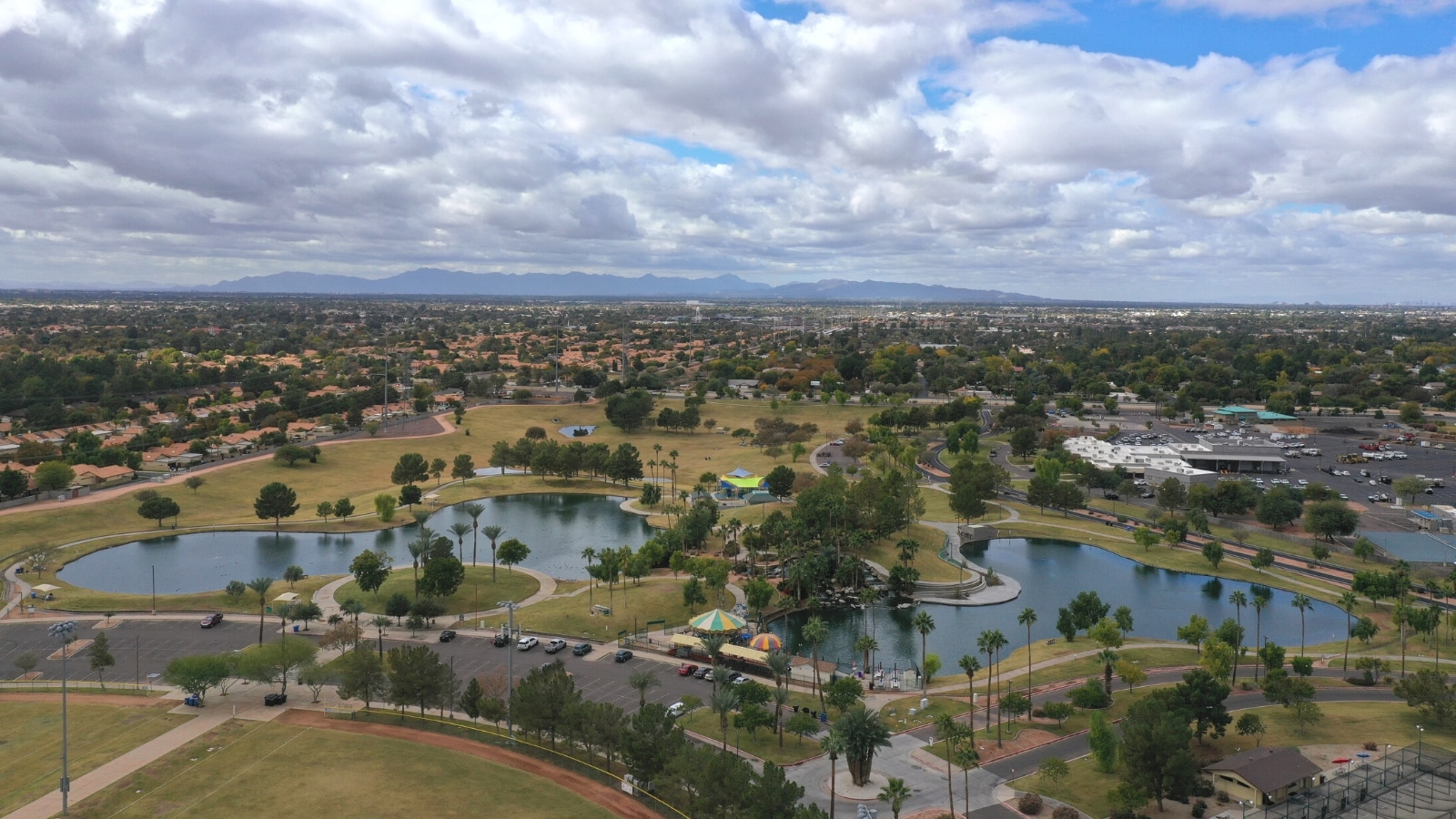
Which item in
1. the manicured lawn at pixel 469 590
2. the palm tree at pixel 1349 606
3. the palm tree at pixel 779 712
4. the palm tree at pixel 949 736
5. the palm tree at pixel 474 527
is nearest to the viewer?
the palm tree at pixel 949 736

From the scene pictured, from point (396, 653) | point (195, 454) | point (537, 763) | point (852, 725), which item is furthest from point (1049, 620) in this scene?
point (195, 454)

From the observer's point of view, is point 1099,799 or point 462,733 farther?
point 462,733

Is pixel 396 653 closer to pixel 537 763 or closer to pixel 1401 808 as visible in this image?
pixel 537 763

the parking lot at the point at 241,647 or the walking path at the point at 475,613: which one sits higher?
the parking lot at the point at 241,647

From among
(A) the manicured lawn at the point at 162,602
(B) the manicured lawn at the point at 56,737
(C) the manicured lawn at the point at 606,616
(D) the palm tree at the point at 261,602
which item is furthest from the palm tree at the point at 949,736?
(A) the manicured lawn at the point at 162,602

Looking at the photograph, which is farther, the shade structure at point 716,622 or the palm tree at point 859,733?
the shade structure at point 716,622

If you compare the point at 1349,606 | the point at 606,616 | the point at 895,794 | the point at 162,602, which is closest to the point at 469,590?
the point at 606,616

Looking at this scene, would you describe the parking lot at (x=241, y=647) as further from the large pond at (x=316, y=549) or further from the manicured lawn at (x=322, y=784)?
the large pond at (x=316, y=549)

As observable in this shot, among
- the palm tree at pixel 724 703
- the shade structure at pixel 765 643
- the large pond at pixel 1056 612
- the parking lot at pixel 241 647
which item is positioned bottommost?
the large pond at pixel 1056 612

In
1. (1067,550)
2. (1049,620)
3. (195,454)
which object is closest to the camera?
(1049,620)
